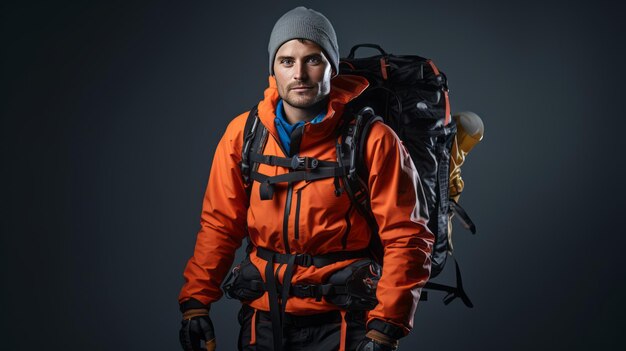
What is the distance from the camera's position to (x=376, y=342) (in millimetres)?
2969

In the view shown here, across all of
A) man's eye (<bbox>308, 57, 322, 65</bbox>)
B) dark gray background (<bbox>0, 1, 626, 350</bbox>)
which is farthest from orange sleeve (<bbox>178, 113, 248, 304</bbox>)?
dark gray background (<bbox>0, 1, 626, 350</bbox>)

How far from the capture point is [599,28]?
6.12 metres

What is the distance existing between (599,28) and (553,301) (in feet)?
7.27

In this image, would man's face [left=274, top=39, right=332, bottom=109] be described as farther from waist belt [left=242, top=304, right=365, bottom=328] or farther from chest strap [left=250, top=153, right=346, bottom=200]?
waist belt [left=242, top=304, right=365, bottom=328]

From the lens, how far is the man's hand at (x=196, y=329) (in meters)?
3.27

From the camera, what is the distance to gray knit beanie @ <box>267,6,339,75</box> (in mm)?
3164

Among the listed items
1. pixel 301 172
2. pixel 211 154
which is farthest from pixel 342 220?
pixel 211 154

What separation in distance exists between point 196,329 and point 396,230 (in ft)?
3.16

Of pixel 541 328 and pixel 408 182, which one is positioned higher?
pixel 408 182

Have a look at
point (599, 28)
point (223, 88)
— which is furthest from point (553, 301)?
point (223, 88)

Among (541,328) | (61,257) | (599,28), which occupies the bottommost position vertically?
(541,328)

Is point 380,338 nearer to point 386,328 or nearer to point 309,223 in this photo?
point 386,328

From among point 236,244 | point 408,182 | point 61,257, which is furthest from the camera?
point 61,257

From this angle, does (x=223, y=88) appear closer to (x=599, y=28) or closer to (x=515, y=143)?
(x=515, y=143)
